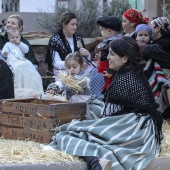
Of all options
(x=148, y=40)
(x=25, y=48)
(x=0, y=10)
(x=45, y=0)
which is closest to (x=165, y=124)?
(x=148, y=40)

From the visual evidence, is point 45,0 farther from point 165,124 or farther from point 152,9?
point 165,124

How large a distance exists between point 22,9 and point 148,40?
544 inches

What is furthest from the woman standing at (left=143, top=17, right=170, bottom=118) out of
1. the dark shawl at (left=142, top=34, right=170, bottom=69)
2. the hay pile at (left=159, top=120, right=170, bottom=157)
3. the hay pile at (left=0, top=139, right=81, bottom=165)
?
the hay pile at (left=0, top=139, right=81, bottom=165)

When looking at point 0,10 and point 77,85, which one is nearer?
point 77,85

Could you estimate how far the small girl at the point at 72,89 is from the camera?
21.3 feet

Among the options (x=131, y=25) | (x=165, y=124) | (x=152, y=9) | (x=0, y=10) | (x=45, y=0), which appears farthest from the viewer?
(x=0, y=10)

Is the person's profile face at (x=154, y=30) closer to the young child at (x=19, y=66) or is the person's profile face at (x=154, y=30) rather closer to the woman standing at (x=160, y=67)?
the woman standing at (x=160, y=67)

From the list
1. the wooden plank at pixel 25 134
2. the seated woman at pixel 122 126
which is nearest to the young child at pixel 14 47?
the wooden plank at pixel 25 134

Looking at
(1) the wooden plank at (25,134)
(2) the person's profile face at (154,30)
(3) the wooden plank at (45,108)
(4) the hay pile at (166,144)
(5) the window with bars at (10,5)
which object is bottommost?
Result: (4) the hay pile at (166,144)

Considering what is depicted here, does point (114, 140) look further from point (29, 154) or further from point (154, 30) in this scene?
point (154, 30)

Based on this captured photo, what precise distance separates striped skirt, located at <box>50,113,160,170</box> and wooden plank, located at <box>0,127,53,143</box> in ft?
0.80

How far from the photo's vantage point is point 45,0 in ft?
67.1

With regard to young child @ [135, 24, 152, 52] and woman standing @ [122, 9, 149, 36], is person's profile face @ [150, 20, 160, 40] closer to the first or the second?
young child @ [135, 24, 152, 52]

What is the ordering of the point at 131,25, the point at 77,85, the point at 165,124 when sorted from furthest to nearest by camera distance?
the point at 131,25
the point at 165,124
the point at 77,85
